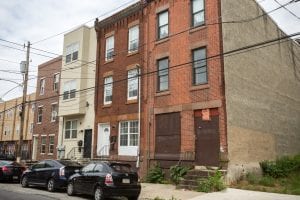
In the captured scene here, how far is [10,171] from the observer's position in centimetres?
2269

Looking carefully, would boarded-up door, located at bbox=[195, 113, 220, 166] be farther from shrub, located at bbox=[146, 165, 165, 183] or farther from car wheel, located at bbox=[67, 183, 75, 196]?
A: car wheel, located at bbox=[67, 183, 75, 196]

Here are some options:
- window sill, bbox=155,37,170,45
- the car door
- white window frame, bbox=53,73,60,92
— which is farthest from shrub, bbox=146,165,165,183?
white window frame, bbox=53,73,60,92

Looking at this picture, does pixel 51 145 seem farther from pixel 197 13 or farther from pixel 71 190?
pixel 197 13

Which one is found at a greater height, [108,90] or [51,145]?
[108,90]

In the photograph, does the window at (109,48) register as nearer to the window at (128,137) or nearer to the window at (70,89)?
the window at (70,89)

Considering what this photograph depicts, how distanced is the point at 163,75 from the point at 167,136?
3747mm

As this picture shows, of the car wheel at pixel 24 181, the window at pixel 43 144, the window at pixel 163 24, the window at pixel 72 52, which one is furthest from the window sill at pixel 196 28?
the window at pixel 43 144

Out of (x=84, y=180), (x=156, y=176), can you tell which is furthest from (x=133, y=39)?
(x=84, y=180)

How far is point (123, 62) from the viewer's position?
25.5 meters

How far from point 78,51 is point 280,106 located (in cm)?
1561

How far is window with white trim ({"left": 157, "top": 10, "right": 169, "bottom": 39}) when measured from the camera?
22906 millimetres

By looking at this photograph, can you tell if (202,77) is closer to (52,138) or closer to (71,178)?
(71,178)

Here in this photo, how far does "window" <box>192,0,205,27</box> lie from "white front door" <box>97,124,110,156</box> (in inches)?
380

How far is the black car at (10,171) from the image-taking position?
22531 millimetres
